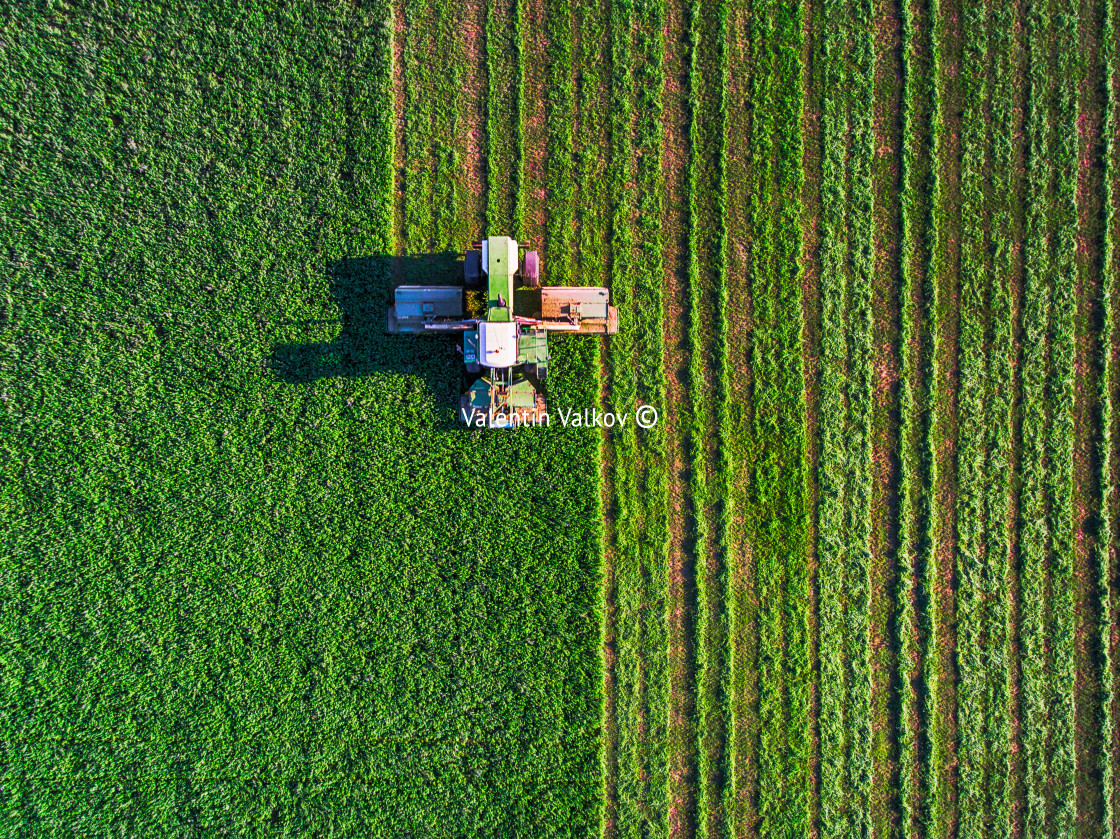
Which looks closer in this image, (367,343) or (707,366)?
(367,343)

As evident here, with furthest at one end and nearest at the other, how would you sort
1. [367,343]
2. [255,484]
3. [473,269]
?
[367,343] → [255,484] → [473,269]

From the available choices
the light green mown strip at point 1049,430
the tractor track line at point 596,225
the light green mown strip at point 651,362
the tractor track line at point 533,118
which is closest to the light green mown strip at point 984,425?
the light green mown strip at point 1049,430

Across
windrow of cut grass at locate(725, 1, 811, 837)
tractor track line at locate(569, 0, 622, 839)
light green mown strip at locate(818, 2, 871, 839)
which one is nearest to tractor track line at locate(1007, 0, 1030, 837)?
light green mown strip at locate(818, 2, 871, 839)

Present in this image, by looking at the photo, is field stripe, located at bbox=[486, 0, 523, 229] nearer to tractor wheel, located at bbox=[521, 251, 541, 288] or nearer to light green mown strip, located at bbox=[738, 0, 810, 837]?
tractor wheel, located at bbox=[521, 251, 541, 288]

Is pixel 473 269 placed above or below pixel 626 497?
above

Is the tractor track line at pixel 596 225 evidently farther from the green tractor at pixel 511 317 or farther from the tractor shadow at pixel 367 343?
the tractor shadow at pixel 367 343

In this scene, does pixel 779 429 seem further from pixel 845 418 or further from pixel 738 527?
pixel 738 527

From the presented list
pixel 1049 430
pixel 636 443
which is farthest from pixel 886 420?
pixel 636 443
